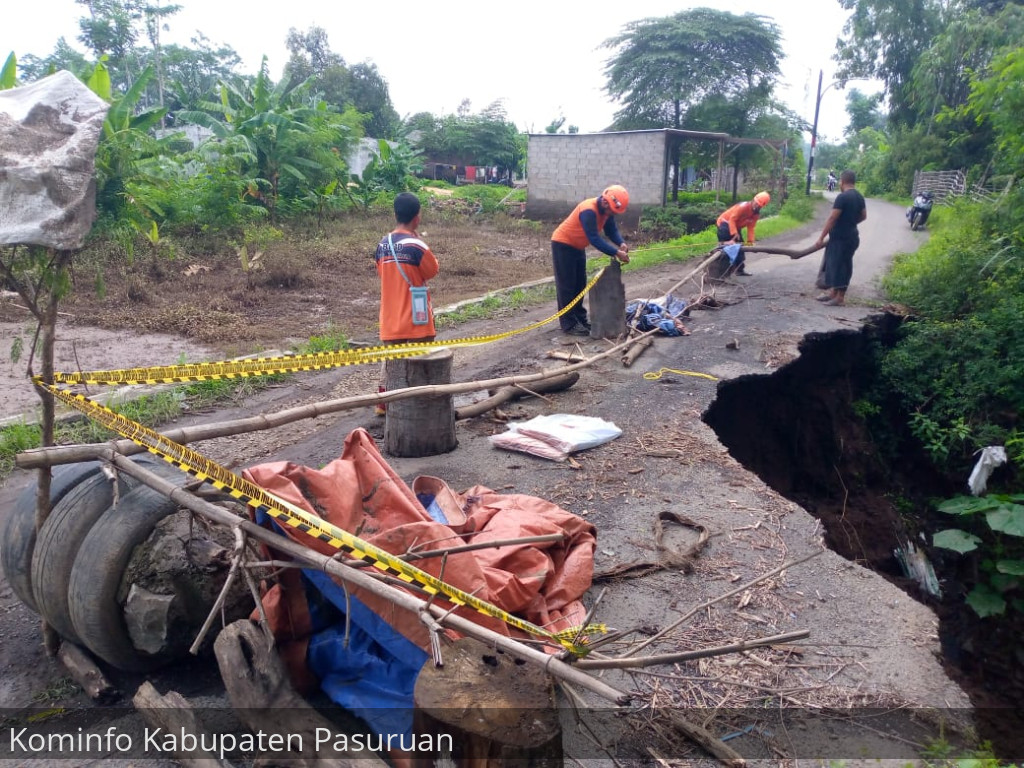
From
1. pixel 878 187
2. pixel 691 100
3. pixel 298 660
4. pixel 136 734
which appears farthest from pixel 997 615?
pixel 878 187

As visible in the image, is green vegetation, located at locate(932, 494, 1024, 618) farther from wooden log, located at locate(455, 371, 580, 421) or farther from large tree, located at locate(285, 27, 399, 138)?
large tree, located at locate(285, 27, 399, 138)

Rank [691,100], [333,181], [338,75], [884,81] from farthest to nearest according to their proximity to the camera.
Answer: [338,75]
[884,81]
[691,100]
[333,181]

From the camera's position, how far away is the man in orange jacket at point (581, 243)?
7.97 metres

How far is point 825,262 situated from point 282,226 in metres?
11.9

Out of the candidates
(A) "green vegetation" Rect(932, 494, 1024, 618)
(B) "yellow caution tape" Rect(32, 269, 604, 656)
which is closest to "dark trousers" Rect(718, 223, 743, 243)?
(A) "green vegetation" Rect(932, 494, 1024, 618)

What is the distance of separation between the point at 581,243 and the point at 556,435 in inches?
143

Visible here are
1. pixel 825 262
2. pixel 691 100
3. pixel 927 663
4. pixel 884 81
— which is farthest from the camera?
pixel 884 81

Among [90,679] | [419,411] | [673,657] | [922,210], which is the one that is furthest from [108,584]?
[922,210]

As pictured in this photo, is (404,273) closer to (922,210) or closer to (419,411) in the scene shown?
(419,411)

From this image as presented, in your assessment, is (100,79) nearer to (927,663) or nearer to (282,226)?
(927,663)

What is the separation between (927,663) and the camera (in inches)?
122

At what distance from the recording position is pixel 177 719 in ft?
8.03

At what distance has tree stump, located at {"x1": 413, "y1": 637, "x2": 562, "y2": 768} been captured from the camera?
1.98 m

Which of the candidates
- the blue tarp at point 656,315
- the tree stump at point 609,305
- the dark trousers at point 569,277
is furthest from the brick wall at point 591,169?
the tree stump at point 609,305
